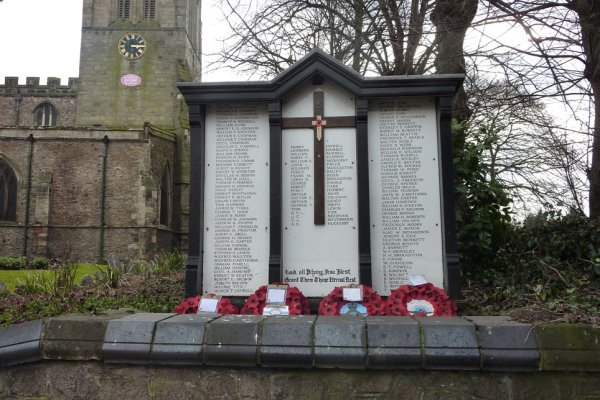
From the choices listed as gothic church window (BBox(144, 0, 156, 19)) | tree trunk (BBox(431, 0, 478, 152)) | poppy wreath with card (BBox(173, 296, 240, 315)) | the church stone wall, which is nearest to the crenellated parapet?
gothic church window (BBox(144, 0, 156, 19))

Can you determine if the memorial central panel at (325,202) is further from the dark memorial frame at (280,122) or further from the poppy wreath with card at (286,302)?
the poppy wreath with card at (286,302)

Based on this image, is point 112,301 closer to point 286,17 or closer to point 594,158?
point 594,158

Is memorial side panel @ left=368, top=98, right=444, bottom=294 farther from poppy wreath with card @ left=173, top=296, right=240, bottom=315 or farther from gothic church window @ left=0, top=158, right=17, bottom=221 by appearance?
gothic church window @ left=0, top=158, right=17, bottom=221

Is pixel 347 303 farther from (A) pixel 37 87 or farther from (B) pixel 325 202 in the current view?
(A) pixel 37 87

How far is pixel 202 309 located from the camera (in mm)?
5250

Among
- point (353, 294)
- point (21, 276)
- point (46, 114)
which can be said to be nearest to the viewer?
point (353, 294)

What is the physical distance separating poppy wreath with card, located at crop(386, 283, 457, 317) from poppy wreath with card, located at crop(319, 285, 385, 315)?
0.37 feet

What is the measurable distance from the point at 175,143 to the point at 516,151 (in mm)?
20905

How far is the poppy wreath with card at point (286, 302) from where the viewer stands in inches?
206

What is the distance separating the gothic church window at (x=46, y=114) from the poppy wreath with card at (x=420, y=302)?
40.5m

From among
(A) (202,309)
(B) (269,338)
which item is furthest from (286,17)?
(B) (269,338)

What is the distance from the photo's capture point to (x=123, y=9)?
37.8 meters

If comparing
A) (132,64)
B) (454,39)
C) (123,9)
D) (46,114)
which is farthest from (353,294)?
(46,114)

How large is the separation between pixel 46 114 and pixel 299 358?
138ft
